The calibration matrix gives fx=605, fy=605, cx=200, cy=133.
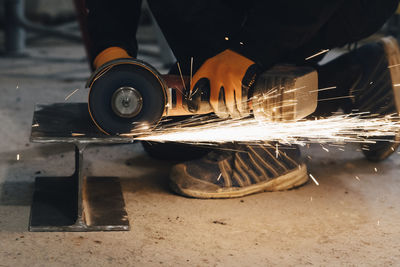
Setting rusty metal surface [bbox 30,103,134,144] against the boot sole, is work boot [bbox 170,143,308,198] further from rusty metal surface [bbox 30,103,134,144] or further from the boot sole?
rusty metal surface [bbox 30,103,134,144]

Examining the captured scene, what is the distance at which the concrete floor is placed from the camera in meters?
1.69

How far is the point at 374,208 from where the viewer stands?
2078mm

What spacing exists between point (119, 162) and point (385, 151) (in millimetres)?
1085

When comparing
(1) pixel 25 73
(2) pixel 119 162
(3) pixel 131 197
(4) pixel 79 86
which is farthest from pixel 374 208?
(1) pixel 25 73

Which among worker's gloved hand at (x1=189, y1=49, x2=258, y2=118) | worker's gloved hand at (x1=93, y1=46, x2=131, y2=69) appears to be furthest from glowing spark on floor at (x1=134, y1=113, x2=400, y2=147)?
worker's gloved hand at (x1=93, y1=46, x2=131, y2=69)

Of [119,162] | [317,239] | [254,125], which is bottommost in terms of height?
[317,239]

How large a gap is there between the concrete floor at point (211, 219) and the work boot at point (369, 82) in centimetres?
23

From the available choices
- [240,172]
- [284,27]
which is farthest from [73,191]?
[284,27]

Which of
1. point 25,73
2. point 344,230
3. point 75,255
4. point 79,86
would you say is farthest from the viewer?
point 25,73

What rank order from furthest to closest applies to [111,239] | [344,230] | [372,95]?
[372,95], [344,230], [111,239]

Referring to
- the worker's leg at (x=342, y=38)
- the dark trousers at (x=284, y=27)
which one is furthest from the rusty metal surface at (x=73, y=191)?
the worker's leg at (x=342, y=38)

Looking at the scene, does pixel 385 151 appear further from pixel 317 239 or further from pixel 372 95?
pixel 317 239

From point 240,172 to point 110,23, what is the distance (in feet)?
2.35

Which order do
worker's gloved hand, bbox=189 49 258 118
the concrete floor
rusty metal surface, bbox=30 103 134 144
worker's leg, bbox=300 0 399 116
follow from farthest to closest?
worker's leg, bbox=300 0 399 116 < worker's gloved hand, bbox=189 49 258 118 < rusty metal surface, bbox=30 103 134 144 < the concrete floor
